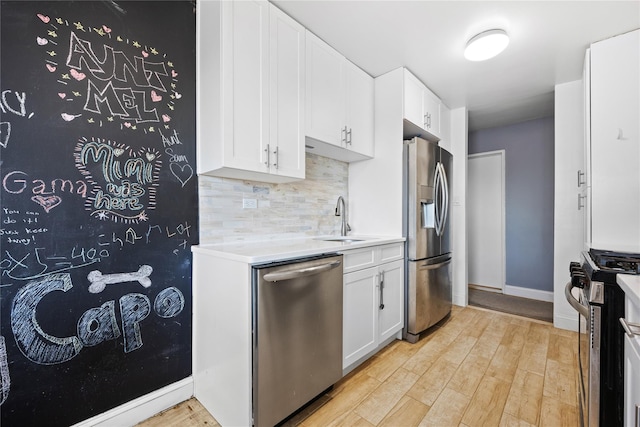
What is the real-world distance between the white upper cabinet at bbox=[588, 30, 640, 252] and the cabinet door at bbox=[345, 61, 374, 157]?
5.65 feet

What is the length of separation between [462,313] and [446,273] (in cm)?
68

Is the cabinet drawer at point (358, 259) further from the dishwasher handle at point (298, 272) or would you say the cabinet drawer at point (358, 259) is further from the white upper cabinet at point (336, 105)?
A: the white upper cabinet at point (336, 105)

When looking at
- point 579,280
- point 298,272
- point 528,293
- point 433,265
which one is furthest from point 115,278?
point 528,293

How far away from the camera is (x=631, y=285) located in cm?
83

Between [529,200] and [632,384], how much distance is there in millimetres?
3655

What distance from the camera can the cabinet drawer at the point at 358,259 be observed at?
5.97 ft

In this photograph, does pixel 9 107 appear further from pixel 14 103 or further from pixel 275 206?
pixel 275 206

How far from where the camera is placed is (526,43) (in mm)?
2135

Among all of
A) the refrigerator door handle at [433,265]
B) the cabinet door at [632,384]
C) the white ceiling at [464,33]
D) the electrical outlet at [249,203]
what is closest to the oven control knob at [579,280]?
the cabinet door at [632,384]

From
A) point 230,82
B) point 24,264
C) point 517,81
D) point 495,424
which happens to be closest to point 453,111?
point 517,81

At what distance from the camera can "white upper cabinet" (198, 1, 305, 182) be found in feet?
5.11

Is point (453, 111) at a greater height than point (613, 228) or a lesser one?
greater

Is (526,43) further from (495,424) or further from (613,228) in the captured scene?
(495,424)

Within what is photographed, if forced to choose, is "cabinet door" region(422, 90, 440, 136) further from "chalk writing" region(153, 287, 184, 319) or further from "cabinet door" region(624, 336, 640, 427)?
"chalk writing" region(153, 287, 184, 319)
